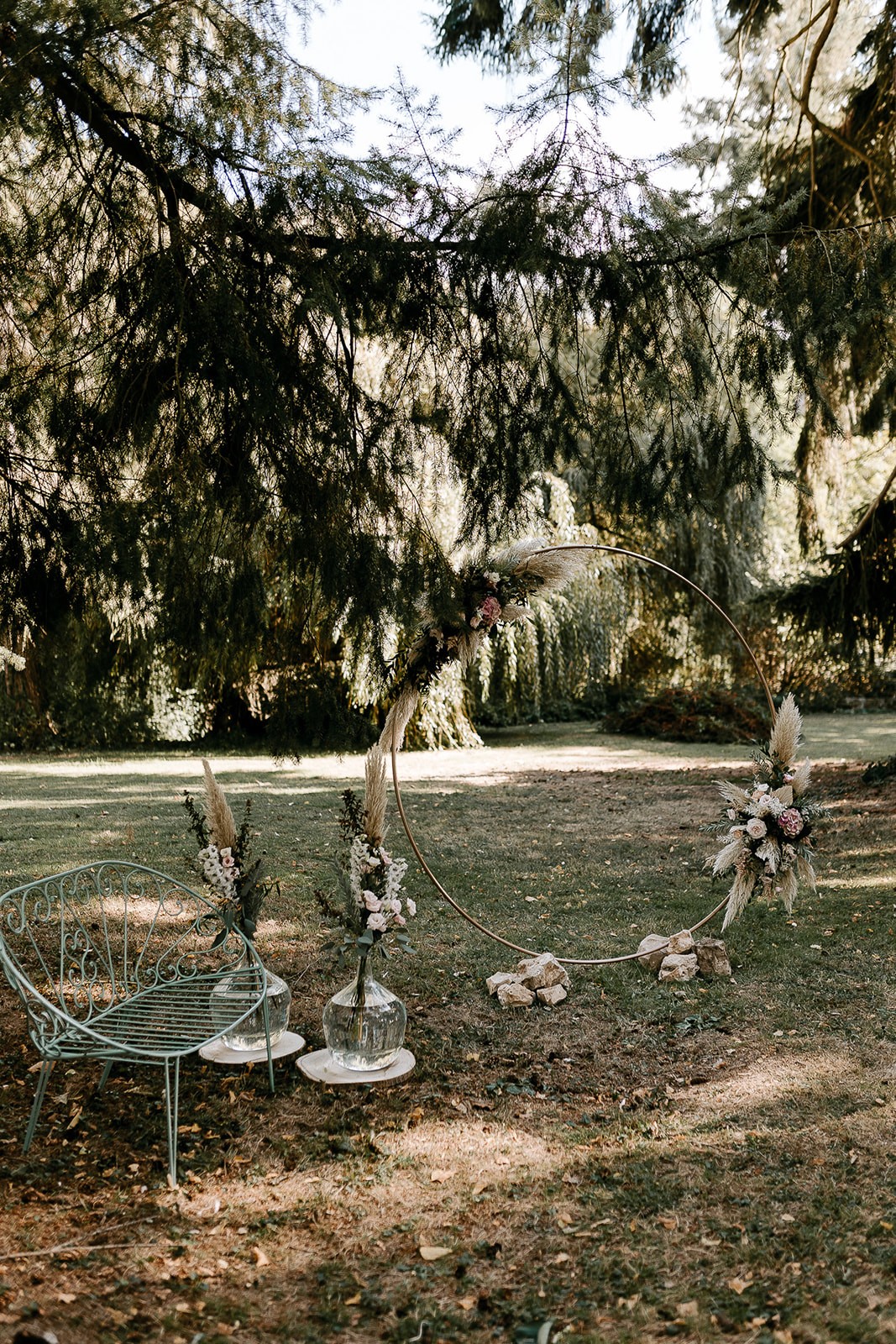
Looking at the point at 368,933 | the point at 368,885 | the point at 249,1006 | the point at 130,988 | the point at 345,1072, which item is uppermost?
the point at 368,885

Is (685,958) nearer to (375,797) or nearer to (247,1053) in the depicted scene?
(375,797)

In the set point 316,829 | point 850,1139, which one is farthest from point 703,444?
point 316,829

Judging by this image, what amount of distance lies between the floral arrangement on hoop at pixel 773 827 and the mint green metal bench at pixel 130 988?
2.35 meters

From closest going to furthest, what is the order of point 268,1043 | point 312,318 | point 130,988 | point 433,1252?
point 433,1252, point 268,1043, point 312,318, point 130,988

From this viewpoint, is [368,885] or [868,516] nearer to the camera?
[368,885]

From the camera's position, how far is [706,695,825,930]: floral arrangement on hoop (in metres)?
5.09

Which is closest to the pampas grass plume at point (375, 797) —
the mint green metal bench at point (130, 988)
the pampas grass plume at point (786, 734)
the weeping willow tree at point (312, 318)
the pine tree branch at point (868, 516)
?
the weeping willow tree at point (312, 318)

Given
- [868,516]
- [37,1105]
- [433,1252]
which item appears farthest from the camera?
[868,516]

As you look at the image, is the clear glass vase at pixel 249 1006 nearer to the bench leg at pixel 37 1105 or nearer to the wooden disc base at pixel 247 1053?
the wooden disc base at pixel 247 1053

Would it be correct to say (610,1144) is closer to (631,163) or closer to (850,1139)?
(850,1139)

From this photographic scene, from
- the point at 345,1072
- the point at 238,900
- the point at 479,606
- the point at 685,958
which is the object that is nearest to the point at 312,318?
the point at 479,606

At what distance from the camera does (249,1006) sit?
4.07m

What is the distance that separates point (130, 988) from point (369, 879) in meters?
1.60

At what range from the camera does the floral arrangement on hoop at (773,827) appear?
5.09m
